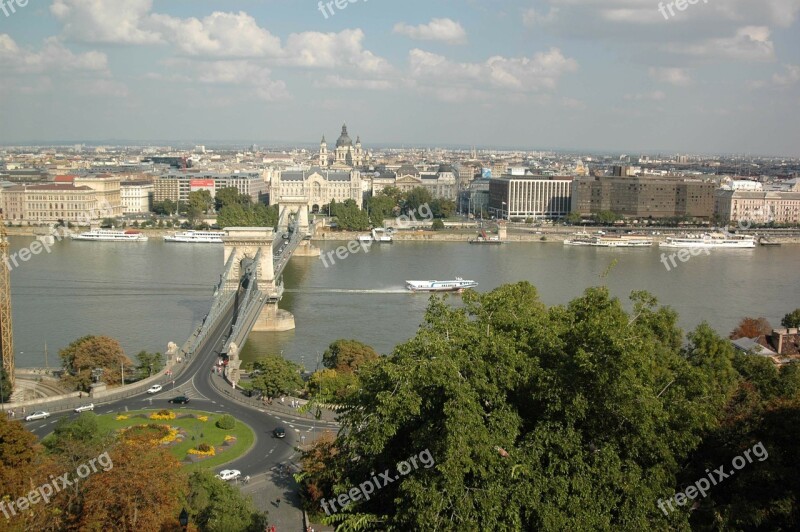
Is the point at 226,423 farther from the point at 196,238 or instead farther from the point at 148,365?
the point at 196,238

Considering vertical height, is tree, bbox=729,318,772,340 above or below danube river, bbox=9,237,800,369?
A: above

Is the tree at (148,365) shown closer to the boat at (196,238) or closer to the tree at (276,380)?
the tree at (276,380)

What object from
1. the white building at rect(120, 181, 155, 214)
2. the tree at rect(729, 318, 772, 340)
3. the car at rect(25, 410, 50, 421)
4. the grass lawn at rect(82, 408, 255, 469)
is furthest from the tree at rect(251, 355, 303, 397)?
the white building at rect(120, 181, 155, 214)

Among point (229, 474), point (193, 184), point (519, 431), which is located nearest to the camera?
point (519, 431)

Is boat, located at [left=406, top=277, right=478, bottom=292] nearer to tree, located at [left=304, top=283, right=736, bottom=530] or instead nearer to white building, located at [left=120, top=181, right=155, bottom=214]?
tree, located at [left=304, top=283, right=736, bottom=530]

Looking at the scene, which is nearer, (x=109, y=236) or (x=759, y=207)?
(x=109, y=236)

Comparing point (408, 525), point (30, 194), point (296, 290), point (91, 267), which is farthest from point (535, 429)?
point (30, 194)

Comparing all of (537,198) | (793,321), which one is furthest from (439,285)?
(537,198)

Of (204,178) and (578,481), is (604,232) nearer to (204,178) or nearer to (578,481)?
(204,178)
